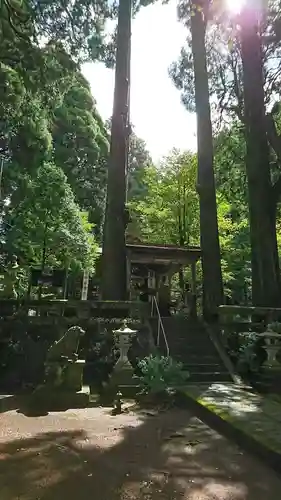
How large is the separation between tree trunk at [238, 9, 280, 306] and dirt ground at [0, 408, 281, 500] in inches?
228

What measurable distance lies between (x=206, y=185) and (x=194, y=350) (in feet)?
19.3

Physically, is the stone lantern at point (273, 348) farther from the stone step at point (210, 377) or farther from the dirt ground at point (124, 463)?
the dirt ground at point (124, 463)

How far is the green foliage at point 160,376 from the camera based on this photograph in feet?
21.4

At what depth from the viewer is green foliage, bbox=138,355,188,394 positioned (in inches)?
257

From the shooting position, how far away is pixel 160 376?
22.0 ft

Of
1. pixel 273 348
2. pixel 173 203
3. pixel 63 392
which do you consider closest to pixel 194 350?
pixel 273 348

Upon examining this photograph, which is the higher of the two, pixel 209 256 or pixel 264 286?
pixel 209 256

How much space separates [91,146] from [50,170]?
1029 cm

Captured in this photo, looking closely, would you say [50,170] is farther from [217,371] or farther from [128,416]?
[128,416]

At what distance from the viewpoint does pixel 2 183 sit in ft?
48.2

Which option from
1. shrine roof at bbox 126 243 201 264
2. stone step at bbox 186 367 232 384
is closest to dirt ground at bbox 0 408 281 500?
stone step at bbox 186 367 232 384

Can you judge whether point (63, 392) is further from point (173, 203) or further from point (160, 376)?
point (173, 203)

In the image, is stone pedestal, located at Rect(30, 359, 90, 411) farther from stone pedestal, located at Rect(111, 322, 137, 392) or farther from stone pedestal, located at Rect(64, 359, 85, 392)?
stone pedestal, located at Rect(111, 322, 137, 392)

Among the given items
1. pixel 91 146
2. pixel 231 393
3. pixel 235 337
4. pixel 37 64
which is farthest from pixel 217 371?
pixel 91 146
